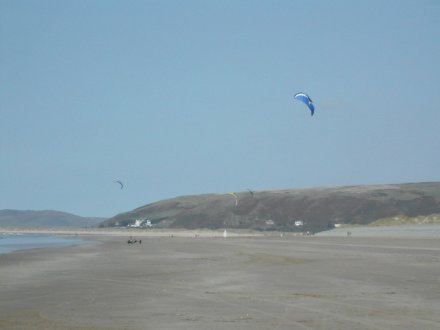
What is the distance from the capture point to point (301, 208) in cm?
12700

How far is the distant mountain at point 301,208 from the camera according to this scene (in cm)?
11312

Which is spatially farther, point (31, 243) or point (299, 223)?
point (299, 223)

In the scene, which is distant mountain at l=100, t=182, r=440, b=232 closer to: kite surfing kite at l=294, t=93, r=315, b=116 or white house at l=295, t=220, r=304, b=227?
white house at l=295, t=220, r=304, b=227

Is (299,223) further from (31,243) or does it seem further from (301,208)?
(31,243)

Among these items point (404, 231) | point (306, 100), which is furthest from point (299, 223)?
point (306, 100)

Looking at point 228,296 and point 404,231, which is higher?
point 404,231

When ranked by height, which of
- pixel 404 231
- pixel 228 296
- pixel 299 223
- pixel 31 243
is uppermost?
pixel 299 223

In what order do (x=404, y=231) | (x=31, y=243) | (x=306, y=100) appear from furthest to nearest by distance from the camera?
(x=31, y=243), (x=404, y=231), (x=306, y=100)

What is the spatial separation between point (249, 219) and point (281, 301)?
111 m

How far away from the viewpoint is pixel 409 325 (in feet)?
37.7

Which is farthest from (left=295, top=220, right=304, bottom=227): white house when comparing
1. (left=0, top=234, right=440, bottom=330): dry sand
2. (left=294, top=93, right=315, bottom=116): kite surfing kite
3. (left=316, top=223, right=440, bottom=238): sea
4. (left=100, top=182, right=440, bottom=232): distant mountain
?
(left=0, top=234, right=440, bottom=330): dry sand

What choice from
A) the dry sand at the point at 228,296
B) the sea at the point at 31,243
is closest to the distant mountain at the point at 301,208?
the sea at the point at 31,243

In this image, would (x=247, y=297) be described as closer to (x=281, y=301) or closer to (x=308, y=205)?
(x=281, y=301)

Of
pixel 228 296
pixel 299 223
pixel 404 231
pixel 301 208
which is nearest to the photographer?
pixel 228 296
